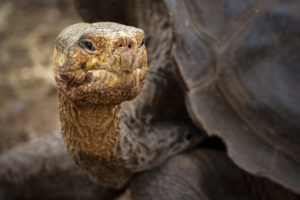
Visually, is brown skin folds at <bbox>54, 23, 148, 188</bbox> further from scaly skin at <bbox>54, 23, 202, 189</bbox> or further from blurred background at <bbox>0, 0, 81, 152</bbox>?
blurred background at <bbox>0, 0, 81, 152</bbox>

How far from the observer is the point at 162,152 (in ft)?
→ 5.88

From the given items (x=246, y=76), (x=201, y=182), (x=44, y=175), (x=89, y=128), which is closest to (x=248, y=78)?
(x=246, y=76)

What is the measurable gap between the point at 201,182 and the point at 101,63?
0.86 metres

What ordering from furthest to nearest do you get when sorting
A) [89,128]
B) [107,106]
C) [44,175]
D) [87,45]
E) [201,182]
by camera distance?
[44,175] < [201,182] < [89,128] < [107,106] < [87,45]

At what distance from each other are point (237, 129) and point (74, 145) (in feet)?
2.09

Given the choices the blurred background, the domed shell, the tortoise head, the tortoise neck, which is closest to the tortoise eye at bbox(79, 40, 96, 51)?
the tortoise head

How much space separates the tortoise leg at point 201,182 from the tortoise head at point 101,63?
654 millimetres

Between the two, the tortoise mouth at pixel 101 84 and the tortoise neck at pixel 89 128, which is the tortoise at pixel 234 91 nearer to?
the tortoise neck at pixel 89 128

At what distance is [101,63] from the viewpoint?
44.6 inches

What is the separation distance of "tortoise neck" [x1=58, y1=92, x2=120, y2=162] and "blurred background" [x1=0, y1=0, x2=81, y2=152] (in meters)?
1.69

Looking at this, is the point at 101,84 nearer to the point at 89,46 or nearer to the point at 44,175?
the point at 89,46

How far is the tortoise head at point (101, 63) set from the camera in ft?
3.68

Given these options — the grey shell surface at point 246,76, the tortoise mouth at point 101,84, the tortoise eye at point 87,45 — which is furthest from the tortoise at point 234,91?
the tortoise eye at point 87,45

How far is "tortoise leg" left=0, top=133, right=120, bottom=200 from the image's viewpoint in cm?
239
